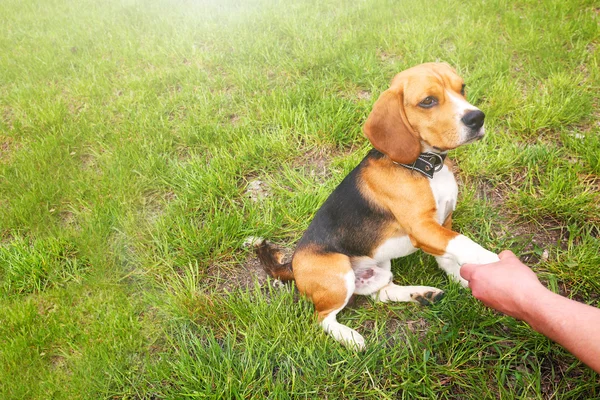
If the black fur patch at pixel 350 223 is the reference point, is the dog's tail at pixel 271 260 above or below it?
below

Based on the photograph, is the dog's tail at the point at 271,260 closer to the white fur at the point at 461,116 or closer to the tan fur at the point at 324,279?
the tan fur at the point at 324,279

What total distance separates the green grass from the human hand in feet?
2.13

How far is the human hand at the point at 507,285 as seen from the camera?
79.7 inches

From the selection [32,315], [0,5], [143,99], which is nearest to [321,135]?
[143,99]

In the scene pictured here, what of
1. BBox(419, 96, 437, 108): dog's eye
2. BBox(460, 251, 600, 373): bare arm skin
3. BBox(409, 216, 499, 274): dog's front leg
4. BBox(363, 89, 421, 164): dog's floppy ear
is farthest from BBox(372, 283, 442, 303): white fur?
BBox(419, 96, 437, 108): dog's eye

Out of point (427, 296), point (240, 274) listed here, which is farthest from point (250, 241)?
point (427, 296)

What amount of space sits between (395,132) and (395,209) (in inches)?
19.8

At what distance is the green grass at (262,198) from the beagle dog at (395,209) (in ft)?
0.58

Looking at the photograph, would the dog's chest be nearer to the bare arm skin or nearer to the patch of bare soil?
the bare arm skin

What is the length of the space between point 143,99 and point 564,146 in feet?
15.6

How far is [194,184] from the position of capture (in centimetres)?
419

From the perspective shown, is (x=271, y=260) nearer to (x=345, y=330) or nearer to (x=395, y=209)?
(x=345, y=330)

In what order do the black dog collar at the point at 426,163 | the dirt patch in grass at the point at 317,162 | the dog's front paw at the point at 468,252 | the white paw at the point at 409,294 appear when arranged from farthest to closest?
the dirt patch in grass at the point at 317,162 → the white paw at the point at 409,294 → the black dog collar at the point at 426,163 → the dog's front paw at the point at 468,252

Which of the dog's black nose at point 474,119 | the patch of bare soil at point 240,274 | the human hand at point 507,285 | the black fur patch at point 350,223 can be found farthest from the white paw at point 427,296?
the dog's black nose at point 474,119
